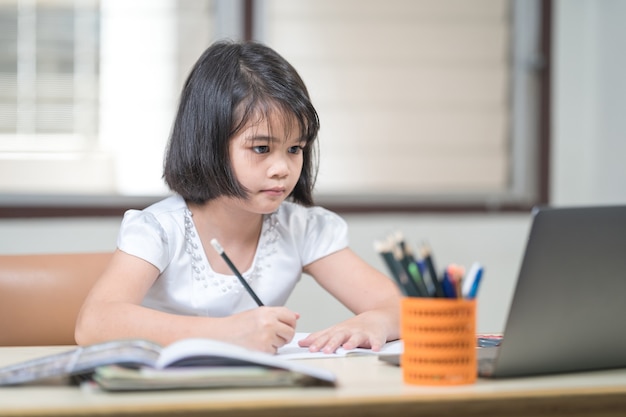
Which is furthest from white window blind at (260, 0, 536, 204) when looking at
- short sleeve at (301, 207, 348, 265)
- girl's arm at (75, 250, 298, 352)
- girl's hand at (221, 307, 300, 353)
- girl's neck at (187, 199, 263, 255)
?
girl's hand at (221, 307, 300, 353)

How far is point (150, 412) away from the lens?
836 millimetres

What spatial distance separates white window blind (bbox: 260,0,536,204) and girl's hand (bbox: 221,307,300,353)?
1.83 meters

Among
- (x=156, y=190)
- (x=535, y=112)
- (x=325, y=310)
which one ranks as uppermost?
(x=535, y=112)

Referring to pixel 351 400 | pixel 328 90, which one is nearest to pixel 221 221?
pixel 351 400

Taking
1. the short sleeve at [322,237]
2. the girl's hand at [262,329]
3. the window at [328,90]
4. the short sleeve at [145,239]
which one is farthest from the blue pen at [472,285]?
the window at [328,90]

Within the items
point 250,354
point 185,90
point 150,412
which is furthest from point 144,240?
point 150,412

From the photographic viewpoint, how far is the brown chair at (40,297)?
1.65 m

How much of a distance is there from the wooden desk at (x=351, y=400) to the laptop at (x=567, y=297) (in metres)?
0.04

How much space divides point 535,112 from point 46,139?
1.62 metres

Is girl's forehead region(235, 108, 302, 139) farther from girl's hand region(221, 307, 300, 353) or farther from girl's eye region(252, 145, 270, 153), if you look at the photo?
girl's hand region(221, 307, 300, 353)

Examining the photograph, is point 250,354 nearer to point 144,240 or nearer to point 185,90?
point 144,240

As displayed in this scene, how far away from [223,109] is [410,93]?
5.47 feet

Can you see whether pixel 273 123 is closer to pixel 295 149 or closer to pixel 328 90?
pixel 295 149

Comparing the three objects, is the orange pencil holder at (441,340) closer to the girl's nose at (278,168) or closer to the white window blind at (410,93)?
the girl's nose at (278,168)
